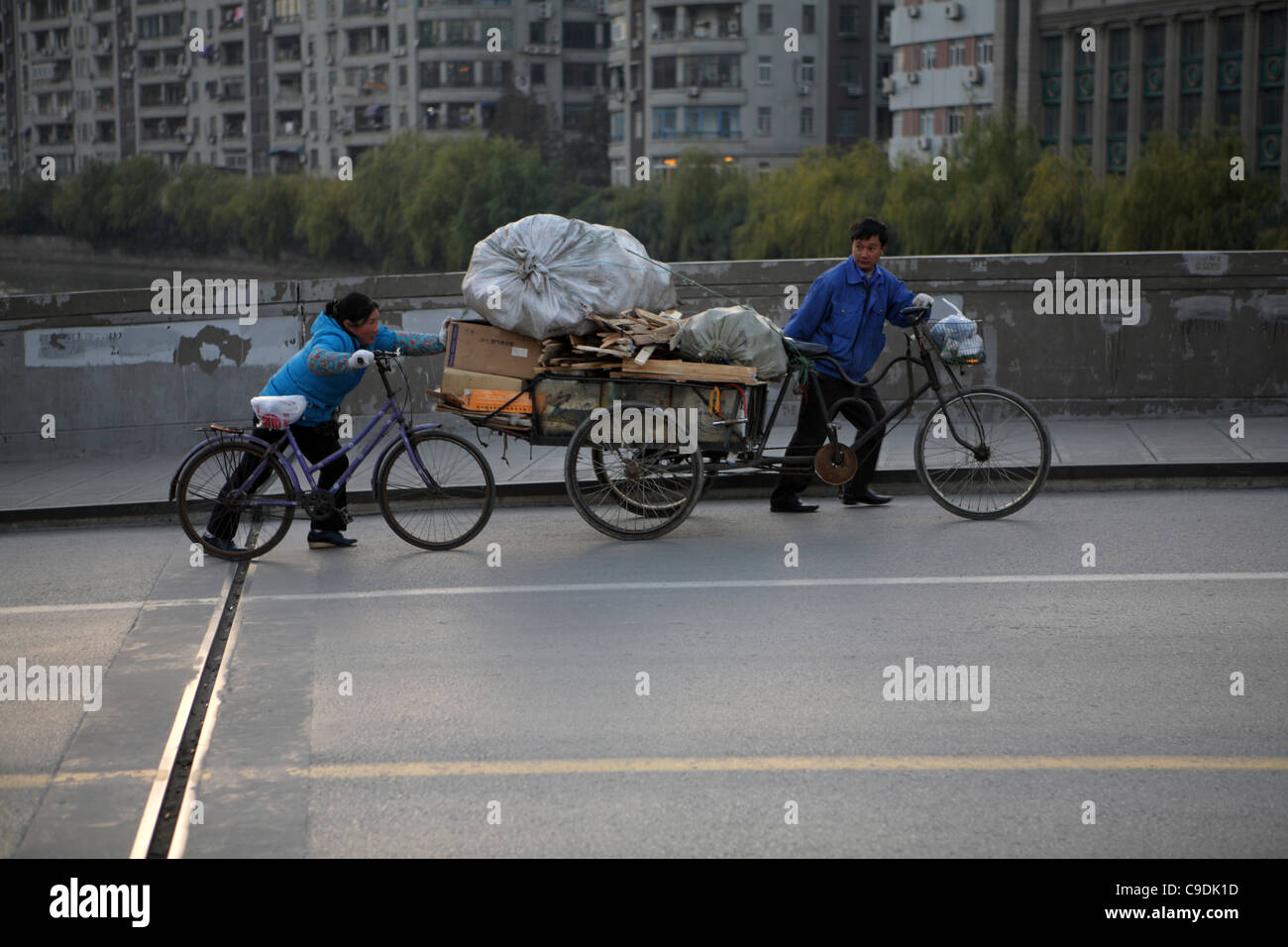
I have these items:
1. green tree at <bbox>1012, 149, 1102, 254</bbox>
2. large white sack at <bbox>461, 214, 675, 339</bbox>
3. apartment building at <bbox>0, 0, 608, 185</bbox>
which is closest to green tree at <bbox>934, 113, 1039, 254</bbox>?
green tree at <bbox>1012, 149, 1102, 254</bbox>

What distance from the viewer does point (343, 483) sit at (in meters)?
9.52

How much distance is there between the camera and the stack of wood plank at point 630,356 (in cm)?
931

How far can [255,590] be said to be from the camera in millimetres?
8430

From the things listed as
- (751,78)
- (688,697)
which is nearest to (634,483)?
(688,697)

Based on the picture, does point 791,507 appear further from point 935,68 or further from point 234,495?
point 935,68

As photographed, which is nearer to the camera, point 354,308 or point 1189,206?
point 354,308

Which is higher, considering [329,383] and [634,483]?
[329,383]

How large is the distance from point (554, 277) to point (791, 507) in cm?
217

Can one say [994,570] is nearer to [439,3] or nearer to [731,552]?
[731,552]

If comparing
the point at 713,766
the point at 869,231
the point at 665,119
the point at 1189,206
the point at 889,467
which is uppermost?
the point at 665,119

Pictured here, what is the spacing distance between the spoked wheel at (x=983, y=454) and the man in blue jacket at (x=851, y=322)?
16.3 inches

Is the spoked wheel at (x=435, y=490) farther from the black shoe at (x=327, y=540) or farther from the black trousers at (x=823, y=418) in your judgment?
the black trousers at (x=823, y=418)

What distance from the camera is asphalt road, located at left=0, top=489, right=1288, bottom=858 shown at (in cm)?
480

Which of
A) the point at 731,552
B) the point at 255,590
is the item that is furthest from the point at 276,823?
the point at 731,552
